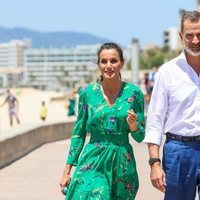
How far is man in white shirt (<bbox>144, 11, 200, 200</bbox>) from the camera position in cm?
446

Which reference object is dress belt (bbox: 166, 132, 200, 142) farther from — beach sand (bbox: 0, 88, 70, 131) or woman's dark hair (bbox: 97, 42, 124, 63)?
beach sand (bbox: 0, 88, 70, 131)

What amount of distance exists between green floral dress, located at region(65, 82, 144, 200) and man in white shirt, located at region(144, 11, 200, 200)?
365mm

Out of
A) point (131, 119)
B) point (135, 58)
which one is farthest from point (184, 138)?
point (135, 58)

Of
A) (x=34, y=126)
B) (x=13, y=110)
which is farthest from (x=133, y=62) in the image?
(x=34, y=126)

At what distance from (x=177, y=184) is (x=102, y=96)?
2.58 ft

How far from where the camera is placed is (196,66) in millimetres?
4531

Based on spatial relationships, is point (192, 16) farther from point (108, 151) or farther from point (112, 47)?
point (108, 151)

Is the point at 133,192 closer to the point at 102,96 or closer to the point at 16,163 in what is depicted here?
the point at 102,96

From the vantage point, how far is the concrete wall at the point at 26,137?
12609 millimetres

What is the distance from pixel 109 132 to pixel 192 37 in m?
0.82

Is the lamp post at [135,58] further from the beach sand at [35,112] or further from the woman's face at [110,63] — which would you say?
the woman's face at [110,63]

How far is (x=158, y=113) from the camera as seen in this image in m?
4.53

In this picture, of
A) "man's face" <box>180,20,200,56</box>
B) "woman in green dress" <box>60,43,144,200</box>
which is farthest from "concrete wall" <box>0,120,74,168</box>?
"man's face" <box>180,20,200,56</box>

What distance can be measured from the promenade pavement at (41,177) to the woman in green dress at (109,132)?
407 centimetres
